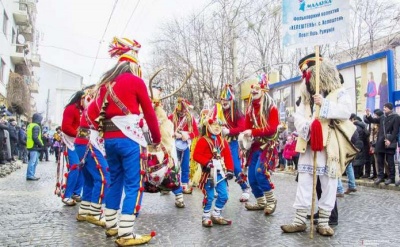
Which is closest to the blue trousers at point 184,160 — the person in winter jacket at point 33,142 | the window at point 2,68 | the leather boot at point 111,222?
the leather boot at point 111,222

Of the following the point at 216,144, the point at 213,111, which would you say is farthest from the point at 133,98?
the point at 213,111

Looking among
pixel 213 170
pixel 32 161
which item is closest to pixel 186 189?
pixel 213 170

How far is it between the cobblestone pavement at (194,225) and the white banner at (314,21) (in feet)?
8.56

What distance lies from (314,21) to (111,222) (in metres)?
3.87

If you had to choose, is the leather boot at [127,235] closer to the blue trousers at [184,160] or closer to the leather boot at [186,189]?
the blue trousers at [184,160]

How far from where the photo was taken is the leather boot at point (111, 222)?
16.2 feet

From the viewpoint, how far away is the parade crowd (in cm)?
471

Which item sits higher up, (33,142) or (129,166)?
(33,142)

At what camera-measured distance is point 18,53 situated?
103 feet

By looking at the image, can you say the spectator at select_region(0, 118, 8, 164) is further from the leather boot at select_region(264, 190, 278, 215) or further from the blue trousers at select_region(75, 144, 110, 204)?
the leather boot at select_region(264, 190, 278, 215)

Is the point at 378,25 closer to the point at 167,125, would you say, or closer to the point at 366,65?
the point at 366,65

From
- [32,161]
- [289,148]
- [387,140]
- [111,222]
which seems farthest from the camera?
[289,148]

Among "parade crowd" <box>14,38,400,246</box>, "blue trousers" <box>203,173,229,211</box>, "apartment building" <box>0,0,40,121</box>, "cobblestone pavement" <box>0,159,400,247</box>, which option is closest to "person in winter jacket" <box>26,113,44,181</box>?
"cobblestone pavement" <box>0,159,400,247</box>

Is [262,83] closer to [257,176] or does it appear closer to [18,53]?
[257,176]
